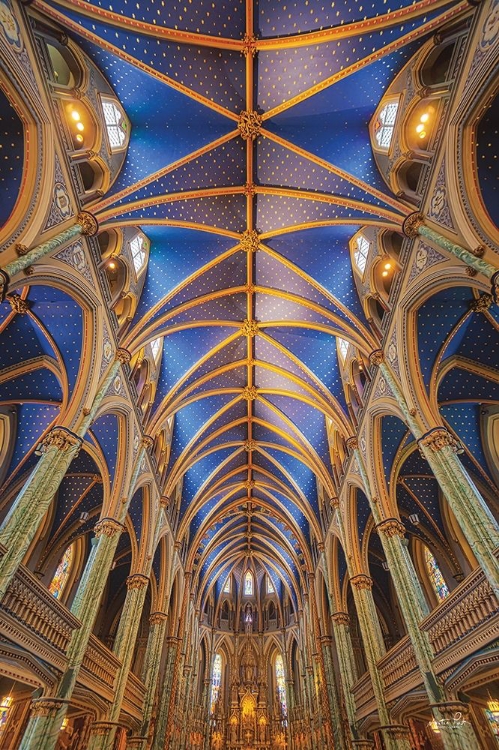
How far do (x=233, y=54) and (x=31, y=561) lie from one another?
19790mm

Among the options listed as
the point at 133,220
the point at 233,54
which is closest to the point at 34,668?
the point at 133,220

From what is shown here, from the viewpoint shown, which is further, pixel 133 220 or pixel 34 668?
pixel 133 220

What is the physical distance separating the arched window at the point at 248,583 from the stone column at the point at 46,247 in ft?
118

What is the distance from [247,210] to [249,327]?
5155 mm

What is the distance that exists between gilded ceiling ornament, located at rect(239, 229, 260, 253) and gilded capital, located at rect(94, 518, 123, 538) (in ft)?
34.5

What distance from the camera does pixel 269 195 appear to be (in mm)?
13758

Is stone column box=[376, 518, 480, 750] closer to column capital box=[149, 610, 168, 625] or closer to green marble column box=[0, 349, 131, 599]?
green marble column box=[0, 349, 131, 599]

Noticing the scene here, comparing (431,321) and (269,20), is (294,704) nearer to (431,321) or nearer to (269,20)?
(431,321)

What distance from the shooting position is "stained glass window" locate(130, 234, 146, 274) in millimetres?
14141

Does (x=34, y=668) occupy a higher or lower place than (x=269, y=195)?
lower

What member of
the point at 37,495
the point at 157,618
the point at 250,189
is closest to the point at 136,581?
the point at 157,618

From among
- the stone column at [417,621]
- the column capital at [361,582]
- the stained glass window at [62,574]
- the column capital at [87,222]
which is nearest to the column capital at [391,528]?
the stone column at [417,621]

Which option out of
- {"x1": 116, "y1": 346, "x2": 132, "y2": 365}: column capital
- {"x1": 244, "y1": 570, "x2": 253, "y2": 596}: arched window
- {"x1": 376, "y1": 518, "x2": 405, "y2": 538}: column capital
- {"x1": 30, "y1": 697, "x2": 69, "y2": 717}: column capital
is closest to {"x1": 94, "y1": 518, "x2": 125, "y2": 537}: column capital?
{"x1": 30, "y1": 697, "x2": 69, "y2": 717}: column capital

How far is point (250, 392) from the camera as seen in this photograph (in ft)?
68.1
